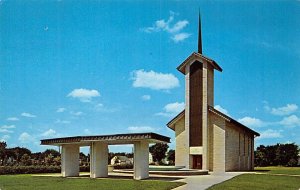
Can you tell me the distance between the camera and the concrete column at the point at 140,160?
79.0 feet

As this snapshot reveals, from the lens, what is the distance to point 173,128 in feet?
142

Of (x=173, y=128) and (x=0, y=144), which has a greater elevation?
(x=173, y=128)

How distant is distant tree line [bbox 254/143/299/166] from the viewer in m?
64.4

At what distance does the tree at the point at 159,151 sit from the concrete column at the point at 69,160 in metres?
44.2

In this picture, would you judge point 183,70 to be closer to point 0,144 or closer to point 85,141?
point 85,141

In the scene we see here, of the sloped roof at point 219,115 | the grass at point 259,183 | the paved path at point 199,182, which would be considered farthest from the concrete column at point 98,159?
the sloped roof at point 219,115

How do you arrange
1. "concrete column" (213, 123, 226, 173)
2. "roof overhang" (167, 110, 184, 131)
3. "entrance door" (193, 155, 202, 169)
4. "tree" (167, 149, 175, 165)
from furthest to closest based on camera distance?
"tree" (167, 149, 175, 165), "roof overhang" (167, 110, 184, 131), "entrance door" (193, 155, 202, 169), "concrete column" (213, 123, 226, 173)

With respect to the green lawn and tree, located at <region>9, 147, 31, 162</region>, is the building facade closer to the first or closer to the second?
the green lawn

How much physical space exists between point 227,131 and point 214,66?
7492 millimetres

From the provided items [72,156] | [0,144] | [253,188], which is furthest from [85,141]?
[0,144]

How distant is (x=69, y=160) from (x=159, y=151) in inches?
1803

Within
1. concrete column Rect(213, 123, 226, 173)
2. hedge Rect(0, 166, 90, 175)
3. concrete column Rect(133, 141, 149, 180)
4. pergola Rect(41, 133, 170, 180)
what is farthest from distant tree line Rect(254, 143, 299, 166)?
concrete column Rect(133, 141, 149, 180)

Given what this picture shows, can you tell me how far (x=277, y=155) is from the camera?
213 feet

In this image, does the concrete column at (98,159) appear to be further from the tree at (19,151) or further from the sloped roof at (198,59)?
the tree at (19,151)
